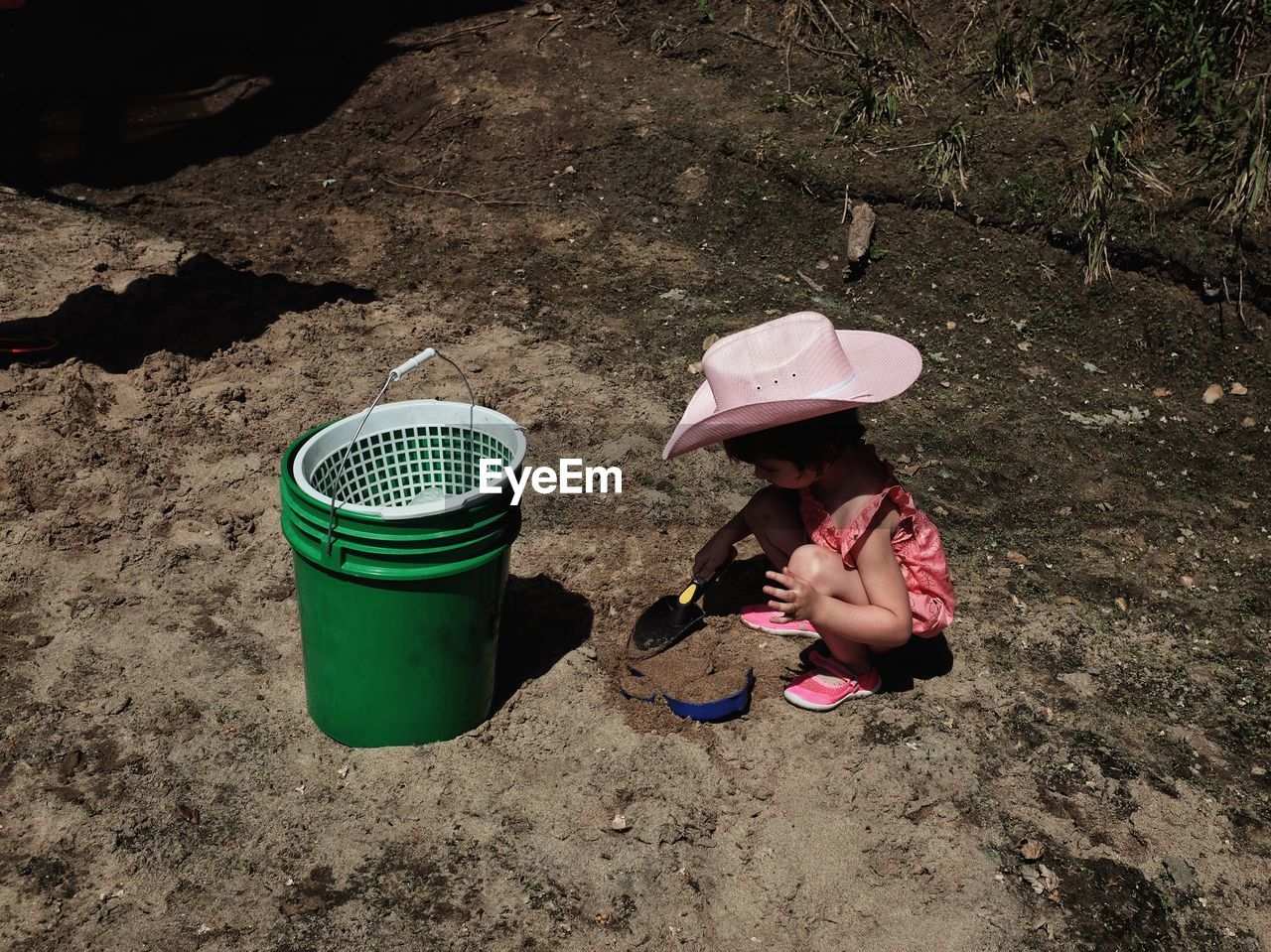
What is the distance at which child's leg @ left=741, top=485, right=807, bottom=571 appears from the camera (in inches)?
122

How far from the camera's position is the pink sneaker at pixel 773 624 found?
3.40m

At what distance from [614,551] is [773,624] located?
0.60 m

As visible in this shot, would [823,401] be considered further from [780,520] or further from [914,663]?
[914,663]

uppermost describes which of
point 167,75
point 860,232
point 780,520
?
point 780,520

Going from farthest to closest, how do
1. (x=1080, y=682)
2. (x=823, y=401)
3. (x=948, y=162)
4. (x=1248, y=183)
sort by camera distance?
(x=948, y=162), (x=1248, y=183), (x=1080, y=682), (x=823, y=401)

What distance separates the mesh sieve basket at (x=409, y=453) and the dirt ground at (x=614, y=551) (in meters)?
0.58

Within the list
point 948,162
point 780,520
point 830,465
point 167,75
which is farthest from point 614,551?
point 167,75

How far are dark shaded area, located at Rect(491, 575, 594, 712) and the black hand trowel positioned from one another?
0.53 feet

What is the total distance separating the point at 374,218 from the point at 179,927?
405 centimetres

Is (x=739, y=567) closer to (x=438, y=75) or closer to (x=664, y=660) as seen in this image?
(x=664, y=660)

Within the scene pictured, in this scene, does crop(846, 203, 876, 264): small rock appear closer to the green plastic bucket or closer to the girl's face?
the girl's face

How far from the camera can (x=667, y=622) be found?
131 inches

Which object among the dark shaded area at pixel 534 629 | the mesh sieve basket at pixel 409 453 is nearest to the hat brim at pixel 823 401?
the mesh sieve basket at pixel 409 453

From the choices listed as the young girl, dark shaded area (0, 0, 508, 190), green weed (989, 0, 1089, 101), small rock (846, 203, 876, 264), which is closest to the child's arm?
the young girl
